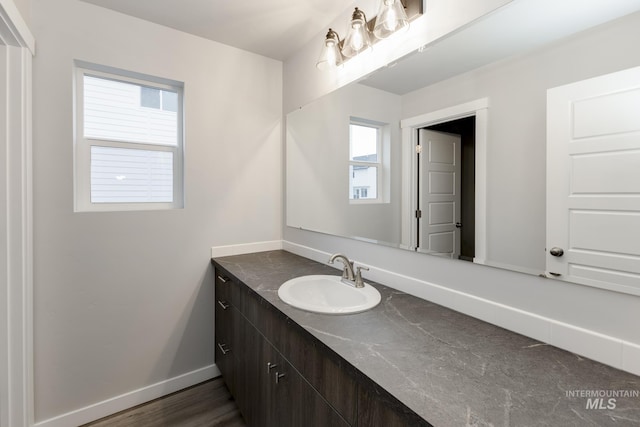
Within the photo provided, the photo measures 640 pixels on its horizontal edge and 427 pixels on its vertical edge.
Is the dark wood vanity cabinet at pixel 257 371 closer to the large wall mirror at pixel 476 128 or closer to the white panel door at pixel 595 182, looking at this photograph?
the large wall mirror at pixel 476 128

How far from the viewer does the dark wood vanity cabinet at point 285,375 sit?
30.5 inches

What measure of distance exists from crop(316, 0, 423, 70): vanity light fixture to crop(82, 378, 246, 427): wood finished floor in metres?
2.19

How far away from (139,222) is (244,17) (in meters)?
1.42

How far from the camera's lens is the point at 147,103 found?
1.95 metres

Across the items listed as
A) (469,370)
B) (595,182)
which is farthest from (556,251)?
(469,370)

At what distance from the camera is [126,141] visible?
186cm

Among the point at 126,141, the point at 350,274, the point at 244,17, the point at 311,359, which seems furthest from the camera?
the point at 126,141

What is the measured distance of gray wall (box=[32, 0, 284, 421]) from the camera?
5.17 ft

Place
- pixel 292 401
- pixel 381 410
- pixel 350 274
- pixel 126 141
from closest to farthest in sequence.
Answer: pixel 381 410
pixel 292 401
pixel 350 274
pixel 126 141

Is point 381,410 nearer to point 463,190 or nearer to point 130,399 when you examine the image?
point 463,190

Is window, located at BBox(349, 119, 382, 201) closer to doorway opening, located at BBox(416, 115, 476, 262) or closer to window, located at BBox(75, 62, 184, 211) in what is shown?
doorway opening, located at BBox(416, 115, 476, 262)

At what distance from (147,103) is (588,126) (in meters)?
2.27

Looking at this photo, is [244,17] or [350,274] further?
[244,17]

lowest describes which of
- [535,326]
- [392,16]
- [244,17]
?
[535,326]
